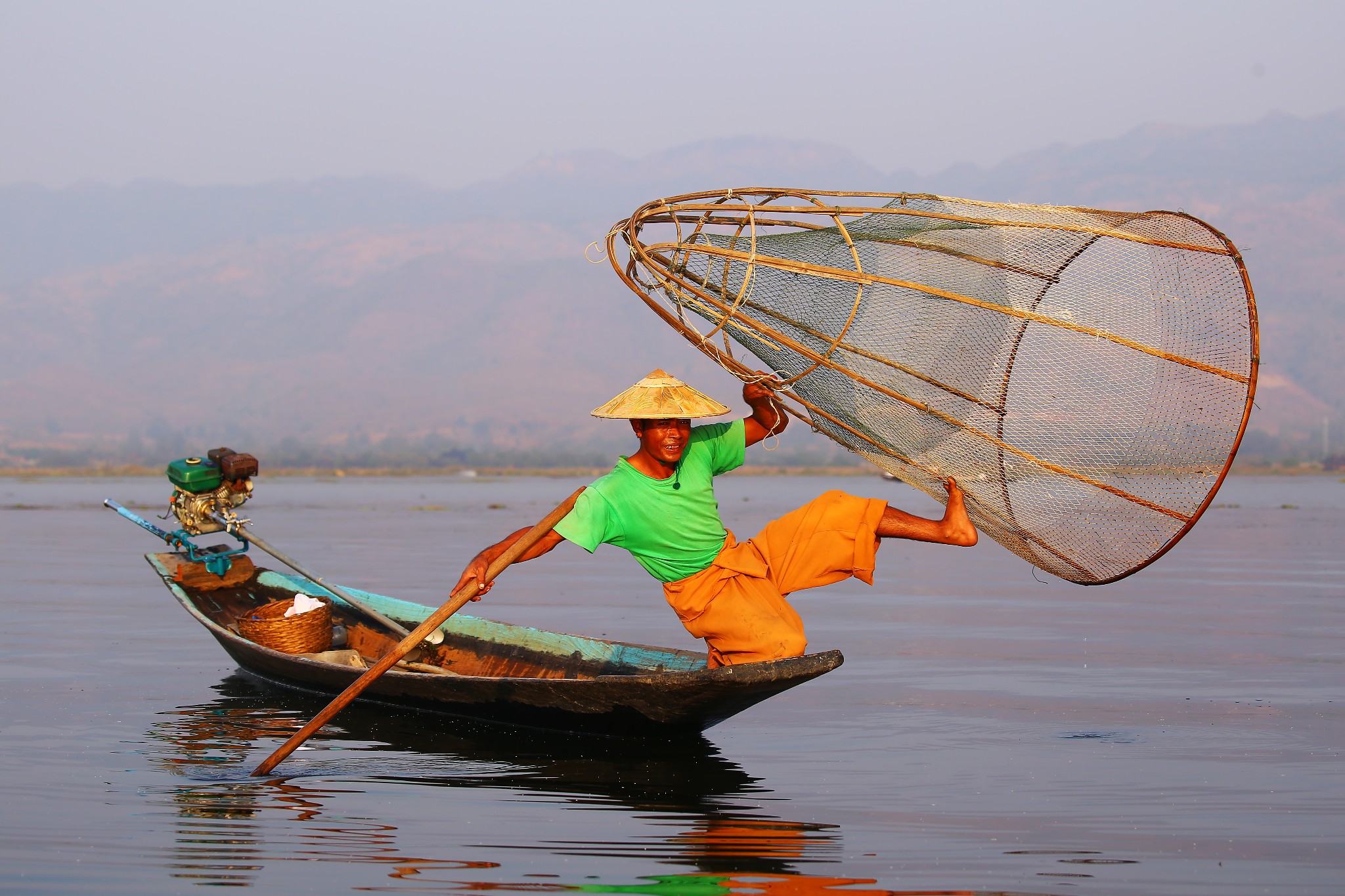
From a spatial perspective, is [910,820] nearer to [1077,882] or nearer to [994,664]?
[1077,882]

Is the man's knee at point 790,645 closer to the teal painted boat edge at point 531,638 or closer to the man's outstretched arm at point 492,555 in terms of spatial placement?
the teal painted boat edge at point 531,638

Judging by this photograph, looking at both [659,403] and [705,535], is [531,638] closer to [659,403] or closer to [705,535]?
[705,535]

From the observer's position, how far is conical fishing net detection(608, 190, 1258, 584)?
5.46 m

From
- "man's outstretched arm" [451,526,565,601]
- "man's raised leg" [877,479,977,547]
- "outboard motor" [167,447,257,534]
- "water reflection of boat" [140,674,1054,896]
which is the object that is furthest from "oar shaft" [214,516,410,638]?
"man's raised leg" [877,479,977,547]

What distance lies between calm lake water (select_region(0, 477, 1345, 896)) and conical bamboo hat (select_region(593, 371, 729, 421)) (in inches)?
60.8

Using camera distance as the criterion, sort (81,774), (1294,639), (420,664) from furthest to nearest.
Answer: (1294,639) < (420,664) < (81,774)

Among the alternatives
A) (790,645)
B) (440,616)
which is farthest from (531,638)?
(790,645)

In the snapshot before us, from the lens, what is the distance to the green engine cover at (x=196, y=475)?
27.3 feet

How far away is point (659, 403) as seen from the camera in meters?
5.46

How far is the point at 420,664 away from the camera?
7.11 meters

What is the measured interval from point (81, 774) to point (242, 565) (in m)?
3.58

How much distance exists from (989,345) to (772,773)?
82.7 inches

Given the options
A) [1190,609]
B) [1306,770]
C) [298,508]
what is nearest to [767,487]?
[298,508]

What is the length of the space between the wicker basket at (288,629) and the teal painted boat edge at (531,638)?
376mm
